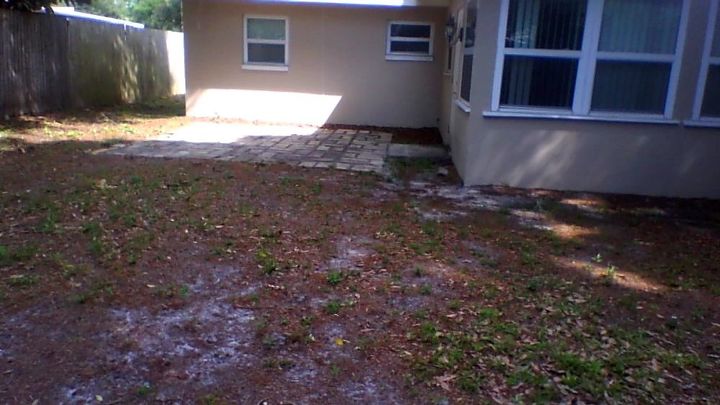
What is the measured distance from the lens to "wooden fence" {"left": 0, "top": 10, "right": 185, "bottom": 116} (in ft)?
35.3

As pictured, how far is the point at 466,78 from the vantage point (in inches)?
336

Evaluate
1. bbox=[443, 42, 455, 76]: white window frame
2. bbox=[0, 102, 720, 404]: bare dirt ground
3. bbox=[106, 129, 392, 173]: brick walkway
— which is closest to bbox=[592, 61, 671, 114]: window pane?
bbox=[0, 102, 720, 404]: bare dirt ground

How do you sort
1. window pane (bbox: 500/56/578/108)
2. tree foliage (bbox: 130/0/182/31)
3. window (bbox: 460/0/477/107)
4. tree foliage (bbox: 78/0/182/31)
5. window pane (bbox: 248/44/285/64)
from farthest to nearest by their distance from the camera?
tree foliage (bbox: 78/0/182/31), tree foliage (bbox: 130/0/182/31), window pane (bbox: 248/44/285/64), window (bbox: 460/0/477/107), window pane (bbox: 500/56/578/108)

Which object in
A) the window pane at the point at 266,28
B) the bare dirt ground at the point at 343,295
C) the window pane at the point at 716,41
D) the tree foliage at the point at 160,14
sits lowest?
the bare dirt ground at the point at 343,295

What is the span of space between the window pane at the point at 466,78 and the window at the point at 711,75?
2771 millimetres

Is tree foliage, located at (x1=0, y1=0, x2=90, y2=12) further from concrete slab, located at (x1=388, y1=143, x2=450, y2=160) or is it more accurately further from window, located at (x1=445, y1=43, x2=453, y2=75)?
window, located at (x1=445, y1=43, x2=453, y2=75)

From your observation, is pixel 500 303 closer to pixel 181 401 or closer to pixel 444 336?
pixel 444 336

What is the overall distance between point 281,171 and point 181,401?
17.2ft

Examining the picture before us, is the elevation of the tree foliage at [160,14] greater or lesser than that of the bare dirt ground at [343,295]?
greater

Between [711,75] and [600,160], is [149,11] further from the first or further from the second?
[711,75]

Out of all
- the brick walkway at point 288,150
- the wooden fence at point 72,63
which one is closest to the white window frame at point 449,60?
the brick walkway at point 288,150

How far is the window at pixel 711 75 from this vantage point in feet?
22.4

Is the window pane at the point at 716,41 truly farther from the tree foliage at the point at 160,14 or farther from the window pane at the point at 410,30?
the tree foliage at the point at 160,14

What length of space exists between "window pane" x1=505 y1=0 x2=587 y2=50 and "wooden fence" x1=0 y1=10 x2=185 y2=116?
8712 millimetres
